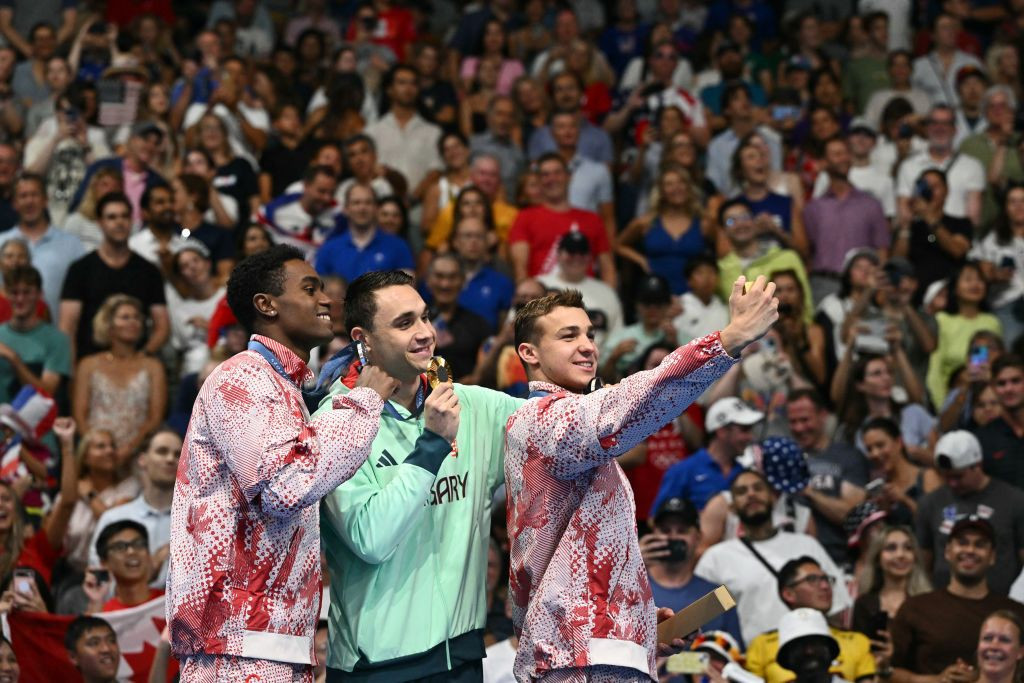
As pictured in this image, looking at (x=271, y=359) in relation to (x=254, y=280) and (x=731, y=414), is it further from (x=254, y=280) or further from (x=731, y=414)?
(x=731, y=414)

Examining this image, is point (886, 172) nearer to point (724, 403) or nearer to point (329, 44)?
point (724, 403)

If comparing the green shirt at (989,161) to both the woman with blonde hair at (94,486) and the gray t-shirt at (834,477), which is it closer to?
the gray t-shirt at (834,477)

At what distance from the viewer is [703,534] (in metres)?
9.93

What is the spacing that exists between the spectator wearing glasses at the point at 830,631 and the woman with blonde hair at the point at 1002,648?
1.95ft

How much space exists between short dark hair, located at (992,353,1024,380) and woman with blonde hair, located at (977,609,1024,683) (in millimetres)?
2771

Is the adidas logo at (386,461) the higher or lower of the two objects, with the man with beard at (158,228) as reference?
lower

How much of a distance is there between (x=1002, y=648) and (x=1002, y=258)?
202 inches

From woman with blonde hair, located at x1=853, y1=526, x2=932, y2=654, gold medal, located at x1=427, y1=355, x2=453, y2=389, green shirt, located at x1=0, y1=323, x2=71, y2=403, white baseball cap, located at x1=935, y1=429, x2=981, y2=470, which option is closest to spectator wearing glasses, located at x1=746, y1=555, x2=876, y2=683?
woman with blonde hair, located at x1=853, y1=526, x2=932, y2=654

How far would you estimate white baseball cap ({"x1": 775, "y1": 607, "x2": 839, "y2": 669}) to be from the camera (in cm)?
824

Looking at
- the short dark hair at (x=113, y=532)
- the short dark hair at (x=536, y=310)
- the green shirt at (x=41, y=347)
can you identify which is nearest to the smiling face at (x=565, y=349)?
the short dark hair at (x=536, y=310)

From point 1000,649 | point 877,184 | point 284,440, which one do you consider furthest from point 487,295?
point 284,440

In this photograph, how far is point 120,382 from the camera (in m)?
11.3

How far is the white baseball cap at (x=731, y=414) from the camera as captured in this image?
1043 cm

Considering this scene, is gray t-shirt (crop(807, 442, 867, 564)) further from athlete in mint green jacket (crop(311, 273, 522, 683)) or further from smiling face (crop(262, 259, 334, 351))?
smiling face (crop(262, 259, 334, 351))
